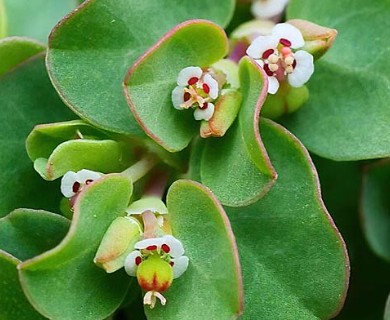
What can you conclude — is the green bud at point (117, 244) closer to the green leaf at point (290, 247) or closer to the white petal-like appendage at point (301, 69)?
the green leaf at point (290, 247)

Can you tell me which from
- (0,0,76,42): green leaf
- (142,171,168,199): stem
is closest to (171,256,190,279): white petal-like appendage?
(142,171,168,199): stem

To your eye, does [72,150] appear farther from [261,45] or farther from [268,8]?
[268,8]

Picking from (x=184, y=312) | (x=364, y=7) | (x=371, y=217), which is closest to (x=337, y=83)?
(x=364, y=7)

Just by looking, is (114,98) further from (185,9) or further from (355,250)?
(355,250)

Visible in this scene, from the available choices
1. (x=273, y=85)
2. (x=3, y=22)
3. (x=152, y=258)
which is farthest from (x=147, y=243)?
(x=3, y=22)

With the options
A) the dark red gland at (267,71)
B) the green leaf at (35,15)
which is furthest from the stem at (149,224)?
the green leaf at (35,15)

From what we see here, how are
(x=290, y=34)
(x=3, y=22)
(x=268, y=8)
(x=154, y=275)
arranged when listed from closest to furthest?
(x=154, y=275)
(x=290, y=34)
(x=268, y=8)
(x=3, y=22)
